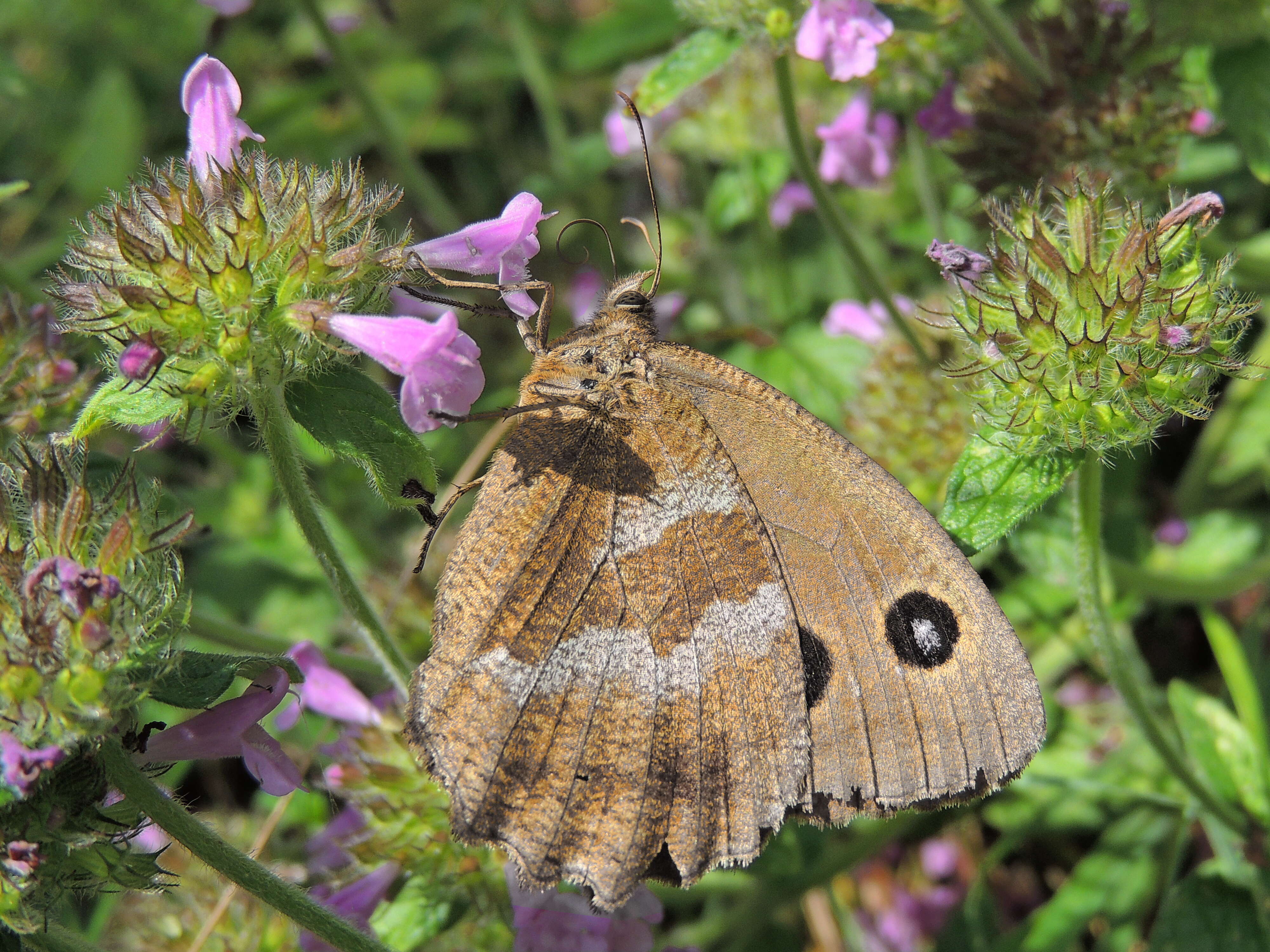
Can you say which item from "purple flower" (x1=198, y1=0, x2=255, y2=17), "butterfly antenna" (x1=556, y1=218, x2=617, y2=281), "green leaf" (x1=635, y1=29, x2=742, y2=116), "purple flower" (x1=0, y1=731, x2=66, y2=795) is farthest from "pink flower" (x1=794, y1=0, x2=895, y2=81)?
"purple flower" (x1=0, y1=731, x2=66, y2=795)

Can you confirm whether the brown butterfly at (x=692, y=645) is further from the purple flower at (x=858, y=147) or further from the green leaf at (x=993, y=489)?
the purple flower at (x=858, y=147)

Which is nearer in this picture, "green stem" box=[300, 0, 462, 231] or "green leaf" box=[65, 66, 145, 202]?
"green stem" box=[300, 0, 462, 231]

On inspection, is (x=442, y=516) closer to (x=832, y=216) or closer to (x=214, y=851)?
(x=214, y=851)

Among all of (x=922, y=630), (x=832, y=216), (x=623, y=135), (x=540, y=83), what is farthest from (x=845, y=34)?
(x=540, y=83)

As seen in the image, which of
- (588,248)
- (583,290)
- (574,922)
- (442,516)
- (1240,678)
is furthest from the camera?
(588,248)

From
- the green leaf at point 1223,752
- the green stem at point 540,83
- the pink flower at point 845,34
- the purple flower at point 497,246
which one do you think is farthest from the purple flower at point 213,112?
the green leaf at point 1223,752

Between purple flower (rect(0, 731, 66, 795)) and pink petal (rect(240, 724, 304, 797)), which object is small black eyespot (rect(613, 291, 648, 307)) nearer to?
pink petal (rect(240, 724, 304, 797))
